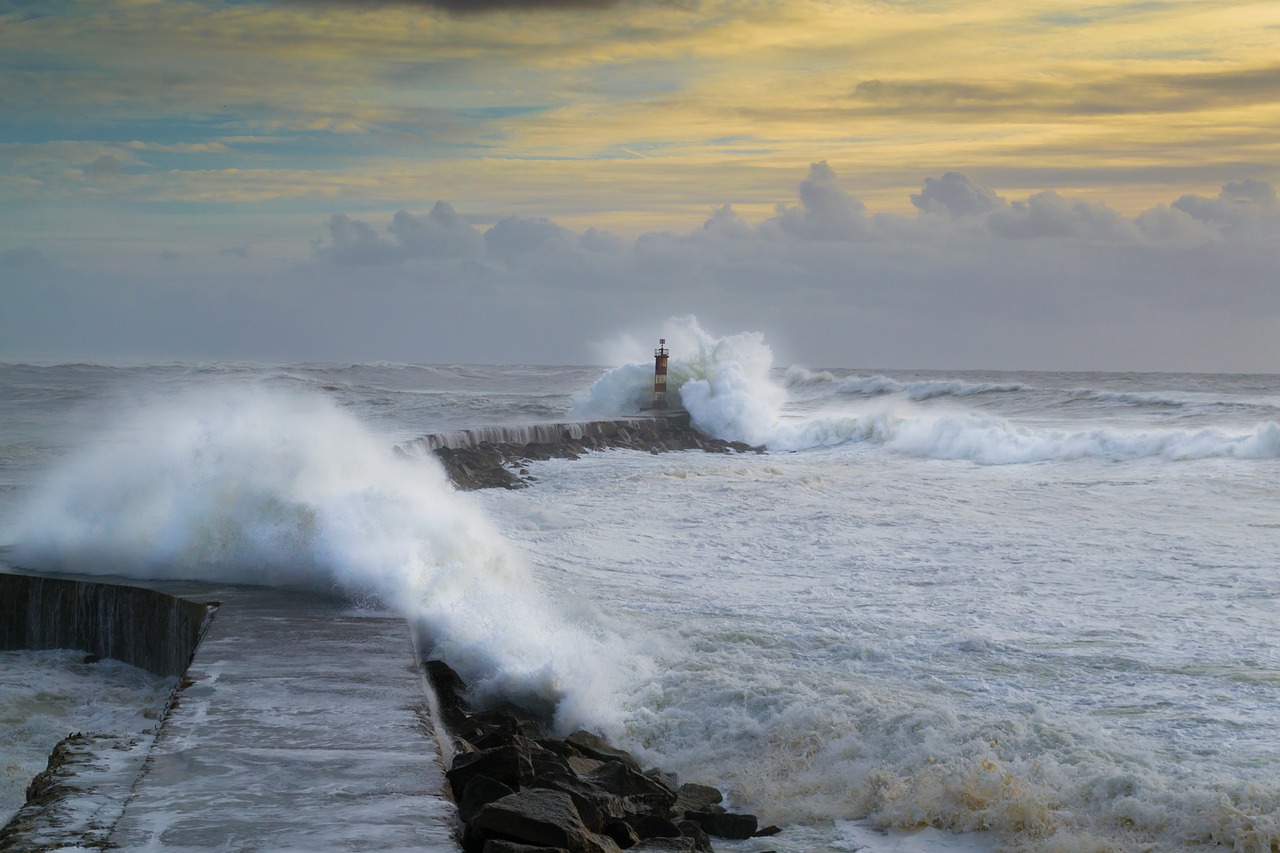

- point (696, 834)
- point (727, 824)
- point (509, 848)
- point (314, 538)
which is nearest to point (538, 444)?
point (314, 538)

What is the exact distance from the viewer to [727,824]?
4.54 m

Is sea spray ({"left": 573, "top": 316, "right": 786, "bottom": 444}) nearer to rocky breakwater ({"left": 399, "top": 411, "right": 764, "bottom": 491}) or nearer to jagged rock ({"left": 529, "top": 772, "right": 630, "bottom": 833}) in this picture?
rocky breakwater ({"left": 399, "top": 411, "right": 764, "bottom": 491})

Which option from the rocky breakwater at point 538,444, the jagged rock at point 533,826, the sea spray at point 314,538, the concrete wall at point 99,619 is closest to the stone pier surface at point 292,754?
the jagged rock at point 533,826

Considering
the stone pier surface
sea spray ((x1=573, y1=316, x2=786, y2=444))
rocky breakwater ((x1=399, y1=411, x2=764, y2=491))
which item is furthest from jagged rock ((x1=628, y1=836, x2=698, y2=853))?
sea spray ((x1=573, y1=316, x2=786, y2=444))

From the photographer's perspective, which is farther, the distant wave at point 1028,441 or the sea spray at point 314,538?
the distant wave at point 1028,441

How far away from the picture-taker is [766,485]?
15797mm

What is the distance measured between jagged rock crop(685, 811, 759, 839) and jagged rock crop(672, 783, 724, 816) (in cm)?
8

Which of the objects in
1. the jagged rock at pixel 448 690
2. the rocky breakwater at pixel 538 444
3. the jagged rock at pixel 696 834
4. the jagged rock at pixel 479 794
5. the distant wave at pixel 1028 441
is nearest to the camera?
the jagged rock at pixel 479 794

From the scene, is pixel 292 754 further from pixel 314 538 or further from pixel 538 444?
pixel 538 444

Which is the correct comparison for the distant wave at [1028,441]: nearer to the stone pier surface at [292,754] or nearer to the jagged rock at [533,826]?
the stone pier surface at [292,754]

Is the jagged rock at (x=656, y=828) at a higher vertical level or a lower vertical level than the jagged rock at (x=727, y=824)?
higher

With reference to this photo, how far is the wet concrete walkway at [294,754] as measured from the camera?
11.4 feet

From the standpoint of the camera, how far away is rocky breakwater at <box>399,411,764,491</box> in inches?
623

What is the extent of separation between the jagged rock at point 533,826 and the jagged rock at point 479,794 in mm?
246
